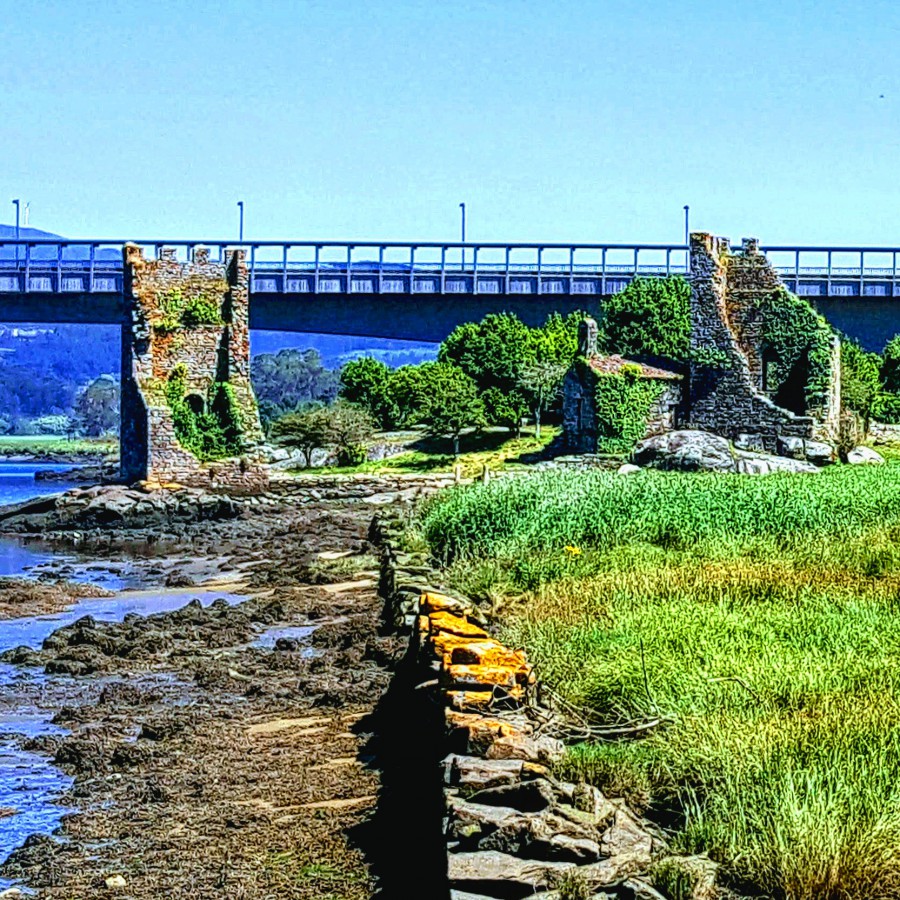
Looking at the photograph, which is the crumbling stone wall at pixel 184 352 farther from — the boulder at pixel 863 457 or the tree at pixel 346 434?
the boulder at pixel 863 457

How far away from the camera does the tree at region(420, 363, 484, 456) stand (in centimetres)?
5891

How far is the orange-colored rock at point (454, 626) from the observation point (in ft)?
47.3

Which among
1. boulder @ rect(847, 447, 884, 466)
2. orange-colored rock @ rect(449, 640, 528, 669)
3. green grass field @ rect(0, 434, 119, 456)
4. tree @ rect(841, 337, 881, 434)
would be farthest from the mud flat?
green grass field @ rect(0, 434, 119, 456)

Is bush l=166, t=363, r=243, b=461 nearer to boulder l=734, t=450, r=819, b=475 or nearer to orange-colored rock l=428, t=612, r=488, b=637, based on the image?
boulder l=734, t=450, r=819, b=475

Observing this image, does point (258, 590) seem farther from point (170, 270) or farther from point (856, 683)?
point (170, 270)

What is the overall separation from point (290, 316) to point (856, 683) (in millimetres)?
68058

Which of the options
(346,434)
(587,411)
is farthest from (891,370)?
(346,434)

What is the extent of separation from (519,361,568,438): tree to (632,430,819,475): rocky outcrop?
1325 centimetres

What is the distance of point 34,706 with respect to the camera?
721 inches

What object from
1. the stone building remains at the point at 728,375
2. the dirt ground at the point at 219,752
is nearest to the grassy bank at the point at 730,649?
the dirt ground at the point at 219,752

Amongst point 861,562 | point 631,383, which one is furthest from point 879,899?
point 631,383

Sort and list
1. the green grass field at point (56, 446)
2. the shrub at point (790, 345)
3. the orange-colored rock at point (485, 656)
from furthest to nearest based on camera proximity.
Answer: the green grass field at point (56, 446)
the shrub at point (790, 345)
the orange-colored rock at point (485, 656)

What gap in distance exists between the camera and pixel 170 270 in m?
55.3

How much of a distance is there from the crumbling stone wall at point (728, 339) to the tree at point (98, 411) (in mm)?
124034
